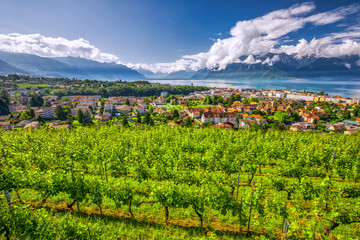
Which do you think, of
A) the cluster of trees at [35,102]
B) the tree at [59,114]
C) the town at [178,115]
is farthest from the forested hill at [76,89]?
the tree at [59,114]

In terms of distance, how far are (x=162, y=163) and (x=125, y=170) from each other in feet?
7.90

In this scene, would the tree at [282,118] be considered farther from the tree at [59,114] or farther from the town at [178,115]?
the tree at [59,114]

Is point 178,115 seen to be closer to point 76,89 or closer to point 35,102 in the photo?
point 35,102

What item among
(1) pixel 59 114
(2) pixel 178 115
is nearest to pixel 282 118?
(2) pixel 178 115

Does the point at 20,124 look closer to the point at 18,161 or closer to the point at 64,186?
the point at 18,161

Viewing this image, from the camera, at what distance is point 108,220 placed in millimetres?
7141

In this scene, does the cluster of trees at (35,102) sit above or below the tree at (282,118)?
above

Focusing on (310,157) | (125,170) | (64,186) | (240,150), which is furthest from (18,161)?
(310,157)

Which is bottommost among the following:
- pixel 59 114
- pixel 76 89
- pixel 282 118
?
pixel 59 114

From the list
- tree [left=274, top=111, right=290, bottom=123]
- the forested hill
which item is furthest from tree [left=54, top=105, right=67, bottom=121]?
tree [left=274, top=111, right=290, bottom=123]

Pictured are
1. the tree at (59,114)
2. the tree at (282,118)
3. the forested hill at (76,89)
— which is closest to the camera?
the tree at (282,118)

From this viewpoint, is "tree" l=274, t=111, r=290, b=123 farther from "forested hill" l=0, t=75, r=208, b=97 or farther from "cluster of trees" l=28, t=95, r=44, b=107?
"cluster of trees" l=28, t=95, r=44, b=107

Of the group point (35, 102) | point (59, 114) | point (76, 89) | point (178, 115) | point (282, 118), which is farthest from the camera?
point (76, 89)

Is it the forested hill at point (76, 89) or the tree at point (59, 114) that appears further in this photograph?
the forested hill at point (76, 89)
